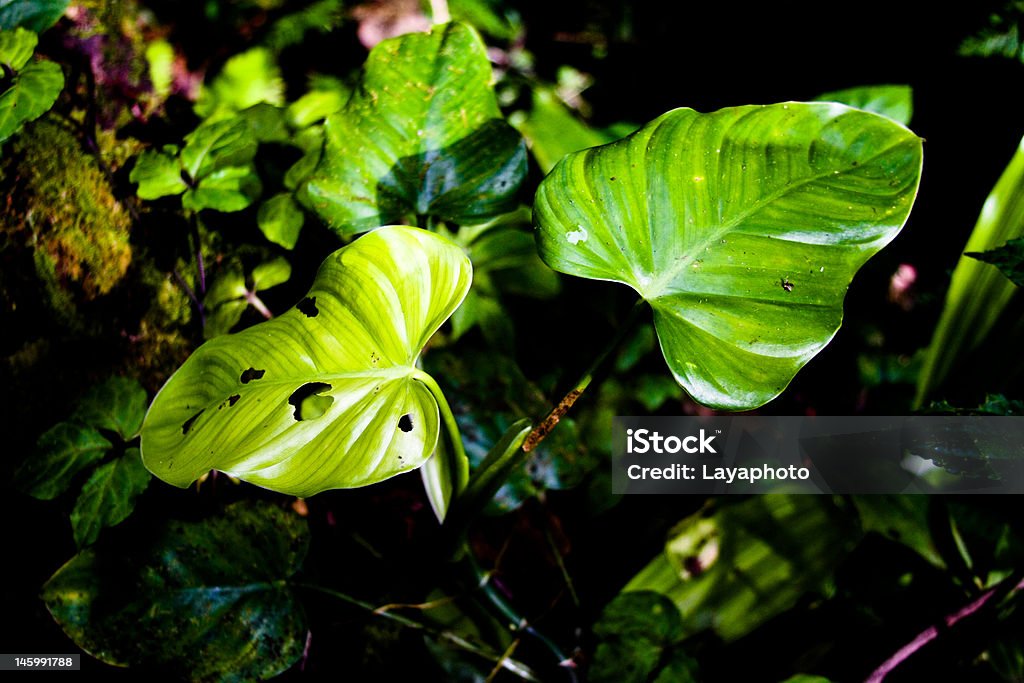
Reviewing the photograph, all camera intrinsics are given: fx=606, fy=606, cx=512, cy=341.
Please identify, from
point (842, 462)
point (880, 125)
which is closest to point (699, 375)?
point (880, 125)

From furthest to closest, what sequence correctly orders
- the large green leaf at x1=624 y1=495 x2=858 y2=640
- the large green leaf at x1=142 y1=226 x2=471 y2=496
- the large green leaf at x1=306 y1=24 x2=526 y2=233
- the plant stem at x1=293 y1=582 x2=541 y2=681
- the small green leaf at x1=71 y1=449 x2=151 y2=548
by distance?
the large green leaf at x1=624 y1=495 x2=858 y2=640 → the plant stem at x1=293 y1=582 x2=541 y2=681 → the large green leaf at x1=306 y1=24 x2=526 y2=233 → the small green leaf at x1=71 y1=449 x2=151 y2=548 → the large green leaf at x1=142 y1=226 x2=471 y2=496

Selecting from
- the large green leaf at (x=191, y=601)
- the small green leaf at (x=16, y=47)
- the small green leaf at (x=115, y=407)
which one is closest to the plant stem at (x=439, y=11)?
the small green leaf at (x=16, y=47)

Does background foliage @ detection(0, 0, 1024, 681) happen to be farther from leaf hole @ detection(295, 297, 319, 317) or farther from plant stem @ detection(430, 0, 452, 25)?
leaf hole @ detection(295, 297, 319, 317)

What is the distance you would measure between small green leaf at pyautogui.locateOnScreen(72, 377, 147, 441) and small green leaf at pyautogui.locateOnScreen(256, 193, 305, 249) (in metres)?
0.29

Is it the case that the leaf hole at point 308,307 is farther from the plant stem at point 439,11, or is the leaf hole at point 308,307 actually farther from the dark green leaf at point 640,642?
the plant stem at point 439,11

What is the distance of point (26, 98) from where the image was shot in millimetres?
803

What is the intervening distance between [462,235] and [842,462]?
808 mm

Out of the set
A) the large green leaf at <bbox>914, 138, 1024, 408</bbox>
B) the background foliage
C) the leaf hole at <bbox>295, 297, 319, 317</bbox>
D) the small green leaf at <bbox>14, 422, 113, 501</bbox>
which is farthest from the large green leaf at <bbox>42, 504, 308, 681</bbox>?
the large green leaf at <bbox>914, 138, 1024, 408</bbox>

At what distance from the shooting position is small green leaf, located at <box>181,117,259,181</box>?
0.93 meters

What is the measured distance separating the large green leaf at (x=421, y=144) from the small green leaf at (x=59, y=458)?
429mm

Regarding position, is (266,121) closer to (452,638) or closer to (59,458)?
(59,458)

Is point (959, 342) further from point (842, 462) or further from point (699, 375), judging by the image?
point (699, 375)

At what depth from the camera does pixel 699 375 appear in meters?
0.66

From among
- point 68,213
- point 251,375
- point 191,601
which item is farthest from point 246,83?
point 191,601
